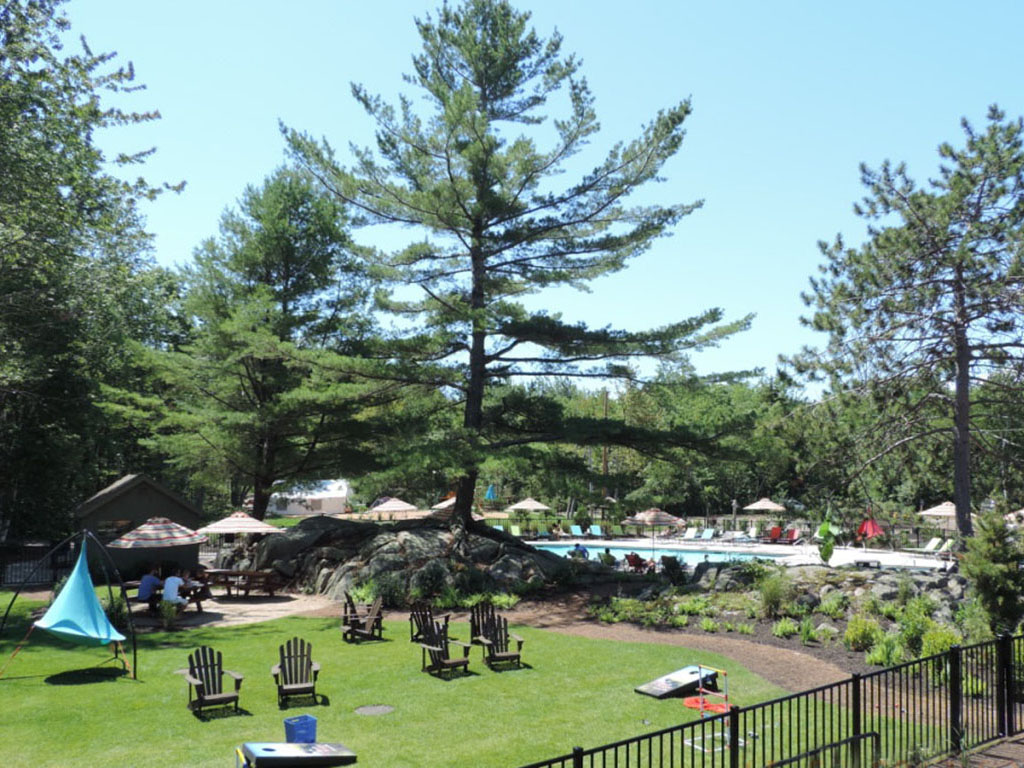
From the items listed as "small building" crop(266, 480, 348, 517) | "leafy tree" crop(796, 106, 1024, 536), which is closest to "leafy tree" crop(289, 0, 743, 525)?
"leafy tree" crop(796, 106, 1024, 536)

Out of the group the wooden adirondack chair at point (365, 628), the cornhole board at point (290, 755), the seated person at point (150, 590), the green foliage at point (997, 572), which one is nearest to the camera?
the cornhole board at point (290, 755)

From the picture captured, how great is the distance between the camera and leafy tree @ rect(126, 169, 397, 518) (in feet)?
82.4

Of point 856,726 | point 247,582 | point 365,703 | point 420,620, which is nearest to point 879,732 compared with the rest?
point 856,726

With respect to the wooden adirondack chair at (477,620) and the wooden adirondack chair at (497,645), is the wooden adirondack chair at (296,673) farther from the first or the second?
the wooden adirondack chair at (477,620)

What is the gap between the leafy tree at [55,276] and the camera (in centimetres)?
1423

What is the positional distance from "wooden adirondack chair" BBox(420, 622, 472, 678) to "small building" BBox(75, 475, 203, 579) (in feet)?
42.0

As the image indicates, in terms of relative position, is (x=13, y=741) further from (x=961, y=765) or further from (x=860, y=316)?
(x=860, y=316)

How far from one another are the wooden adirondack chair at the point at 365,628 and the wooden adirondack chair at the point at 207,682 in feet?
14.4

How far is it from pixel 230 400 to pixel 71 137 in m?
13.1

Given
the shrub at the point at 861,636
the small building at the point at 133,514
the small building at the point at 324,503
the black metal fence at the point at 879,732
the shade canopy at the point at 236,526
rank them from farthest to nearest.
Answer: the small building at the point at 324,503, the small building at the point at 133,514, the shade canopy at the point at 236,526, the shrub at the point at 861,636, the black metal fence at the point at 879,732

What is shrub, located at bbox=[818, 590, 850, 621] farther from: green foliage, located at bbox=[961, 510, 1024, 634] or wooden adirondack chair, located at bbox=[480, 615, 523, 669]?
wooden adirondack chair, located at bbox=[480, 615, 523, 669]

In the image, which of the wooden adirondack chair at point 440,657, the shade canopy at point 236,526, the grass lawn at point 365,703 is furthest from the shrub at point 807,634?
the shade canopy at point 236,526

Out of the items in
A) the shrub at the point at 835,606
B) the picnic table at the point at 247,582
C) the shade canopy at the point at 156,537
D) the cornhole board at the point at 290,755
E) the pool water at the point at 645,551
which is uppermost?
the shade canopy at the point at 156,537

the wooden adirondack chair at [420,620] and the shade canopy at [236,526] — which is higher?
the shade canopy at [236,526]
